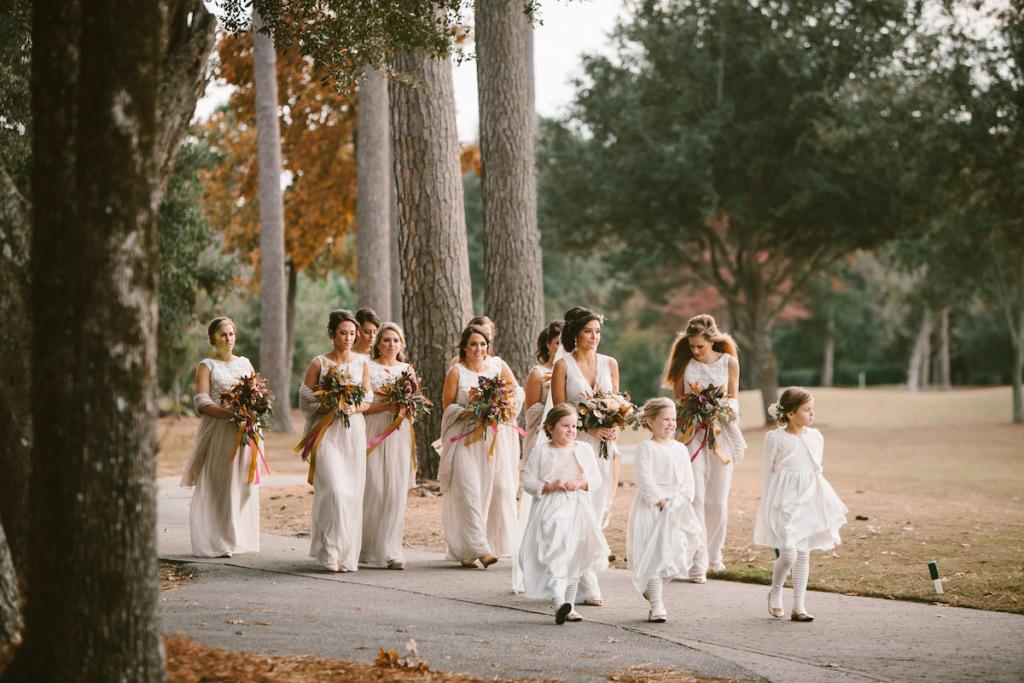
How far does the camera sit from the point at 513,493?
38.6 ft

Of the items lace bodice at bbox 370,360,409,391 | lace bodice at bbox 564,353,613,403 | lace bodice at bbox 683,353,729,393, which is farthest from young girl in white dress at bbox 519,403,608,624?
lace bodice at bbox 370,360,409,391

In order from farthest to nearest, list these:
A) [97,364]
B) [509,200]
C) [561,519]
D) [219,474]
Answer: [509,200]
[219,474]
[561,519]
[97,364]

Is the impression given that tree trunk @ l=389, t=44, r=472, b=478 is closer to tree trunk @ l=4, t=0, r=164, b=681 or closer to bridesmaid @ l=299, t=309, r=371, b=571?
bridesmaid @ l=299, t=309, r=371, b=571

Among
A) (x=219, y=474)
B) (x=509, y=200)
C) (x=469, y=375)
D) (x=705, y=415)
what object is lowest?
(x=219, y=474)

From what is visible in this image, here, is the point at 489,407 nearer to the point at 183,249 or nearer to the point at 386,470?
the point at 386,470

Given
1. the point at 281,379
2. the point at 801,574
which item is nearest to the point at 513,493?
the point at 801,574

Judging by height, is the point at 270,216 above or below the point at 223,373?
above

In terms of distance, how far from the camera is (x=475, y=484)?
37.4 ft

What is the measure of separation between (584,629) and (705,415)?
11.5 feet

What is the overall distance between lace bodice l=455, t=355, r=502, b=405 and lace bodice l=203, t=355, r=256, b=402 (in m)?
2.29

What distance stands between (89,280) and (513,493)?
723 cm

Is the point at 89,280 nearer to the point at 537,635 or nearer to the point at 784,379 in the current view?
the point at 537,635

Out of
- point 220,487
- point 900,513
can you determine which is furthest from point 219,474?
→ point 900,513

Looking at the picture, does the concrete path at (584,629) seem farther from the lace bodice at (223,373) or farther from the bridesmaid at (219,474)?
the lace bodice at (223,373)
